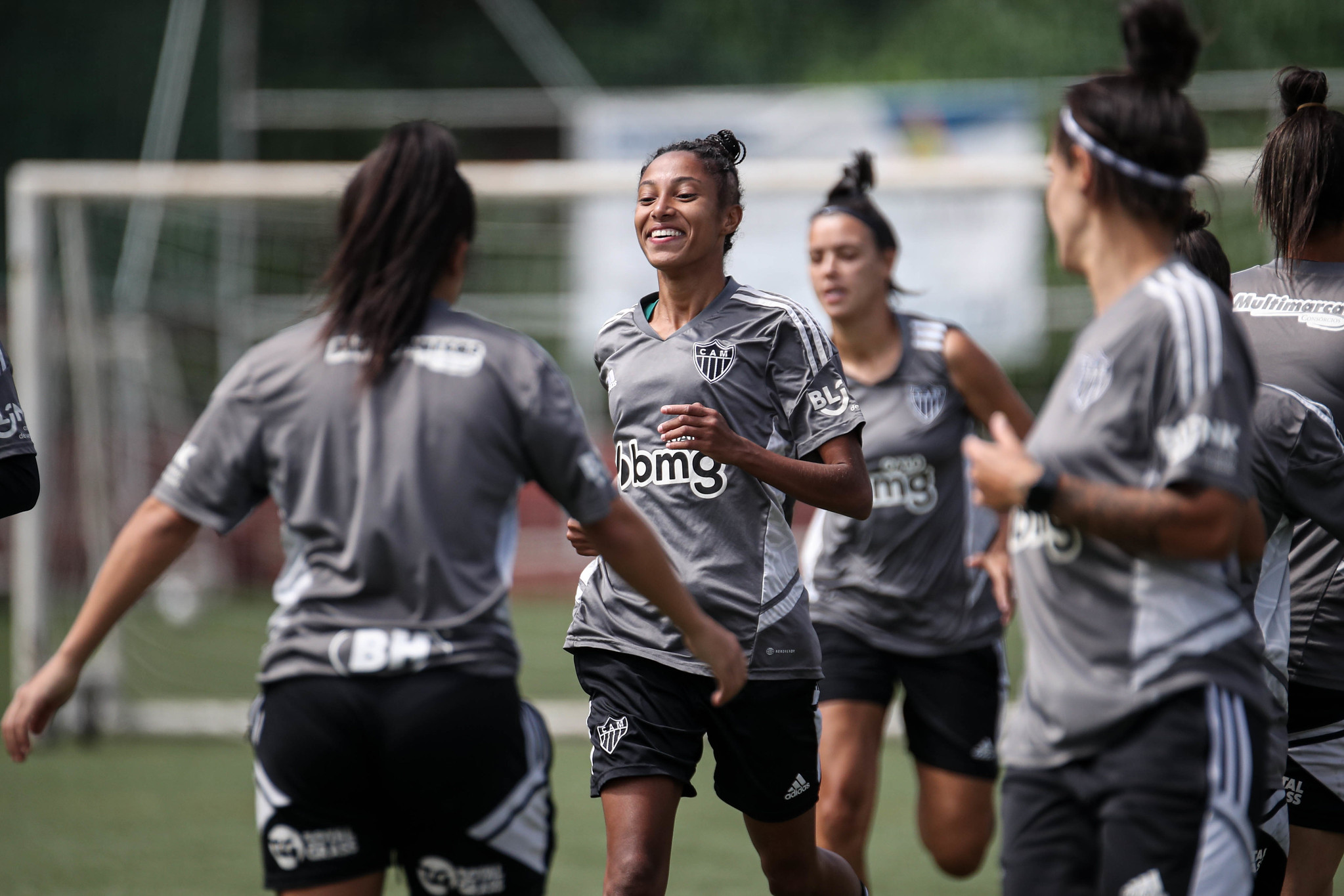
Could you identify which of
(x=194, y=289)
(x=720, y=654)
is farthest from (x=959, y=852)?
(x=194, y=289)

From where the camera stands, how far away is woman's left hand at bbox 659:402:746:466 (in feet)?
11.5

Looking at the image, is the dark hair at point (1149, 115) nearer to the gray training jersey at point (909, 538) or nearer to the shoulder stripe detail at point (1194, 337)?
the shoulder stripe detail at point (1194, 337)

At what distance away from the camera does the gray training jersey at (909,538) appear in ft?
16.4

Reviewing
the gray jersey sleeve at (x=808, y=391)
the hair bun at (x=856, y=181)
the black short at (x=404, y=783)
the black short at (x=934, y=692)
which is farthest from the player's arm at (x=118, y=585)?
the hair bun at (x=856, y=181)

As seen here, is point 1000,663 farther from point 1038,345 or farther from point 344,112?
point 344,112

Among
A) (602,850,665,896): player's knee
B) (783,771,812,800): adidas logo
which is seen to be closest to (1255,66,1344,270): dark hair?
(783,771,812,800): adidas logo

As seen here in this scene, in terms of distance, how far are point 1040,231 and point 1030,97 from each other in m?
1.87

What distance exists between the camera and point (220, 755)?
8.51m

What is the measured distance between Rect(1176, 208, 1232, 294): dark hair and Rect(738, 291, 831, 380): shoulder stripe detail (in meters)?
0.96

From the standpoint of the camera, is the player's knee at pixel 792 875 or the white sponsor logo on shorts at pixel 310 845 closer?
the white sponsor logo on shorts at pixel 310 845

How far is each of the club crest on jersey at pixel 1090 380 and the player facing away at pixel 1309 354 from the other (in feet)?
4.10

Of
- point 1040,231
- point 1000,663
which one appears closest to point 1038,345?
point 1040,231

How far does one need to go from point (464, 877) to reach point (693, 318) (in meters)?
1.83

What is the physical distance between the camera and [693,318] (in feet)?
13.2
